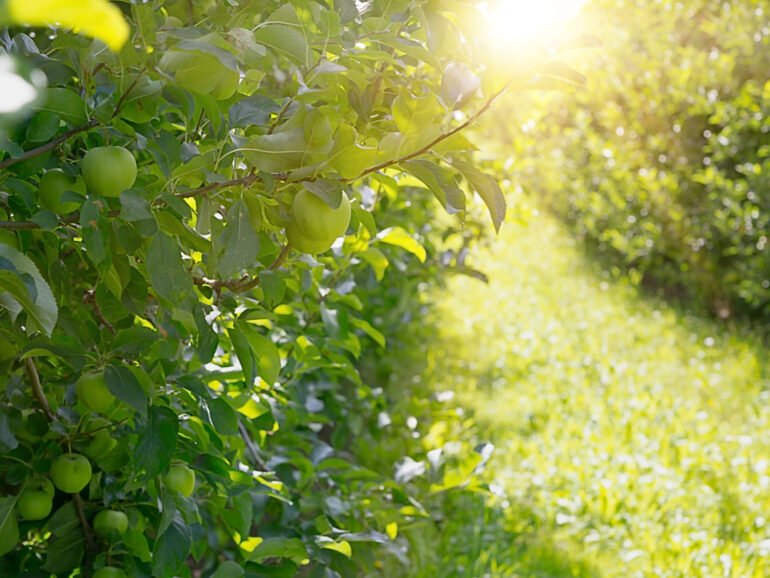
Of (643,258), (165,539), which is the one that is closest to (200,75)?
(165,539)

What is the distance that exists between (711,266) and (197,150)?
16.2 ft

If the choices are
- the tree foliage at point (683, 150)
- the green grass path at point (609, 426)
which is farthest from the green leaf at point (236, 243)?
the tree foliage at point (683, 150)

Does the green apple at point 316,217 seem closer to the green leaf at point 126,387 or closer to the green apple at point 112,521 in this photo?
the green leaf at point 126,387

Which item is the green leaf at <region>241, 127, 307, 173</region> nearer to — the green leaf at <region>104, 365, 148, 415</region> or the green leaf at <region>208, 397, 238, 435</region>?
the green leaf at <region>104, 365, 148, 415</region>

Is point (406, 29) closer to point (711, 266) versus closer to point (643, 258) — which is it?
point (711, 266)

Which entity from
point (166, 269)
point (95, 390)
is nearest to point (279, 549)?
point (95, 390)

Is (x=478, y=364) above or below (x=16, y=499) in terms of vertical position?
below

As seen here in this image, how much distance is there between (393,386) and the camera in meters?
4.01

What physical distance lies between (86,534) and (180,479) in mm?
213

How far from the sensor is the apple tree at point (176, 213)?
918 mm

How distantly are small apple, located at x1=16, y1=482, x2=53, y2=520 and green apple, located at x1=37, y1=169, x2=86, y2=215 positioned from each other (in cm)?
46

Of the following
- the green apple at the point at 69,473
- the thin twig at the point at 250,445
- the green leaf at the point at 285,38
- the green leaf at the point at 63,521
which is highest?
the green leaf at the point at 285,38

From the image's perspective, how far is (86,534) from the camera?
53.3 inches

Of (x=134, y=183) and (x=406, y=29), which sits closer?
(x=134, y=183)
